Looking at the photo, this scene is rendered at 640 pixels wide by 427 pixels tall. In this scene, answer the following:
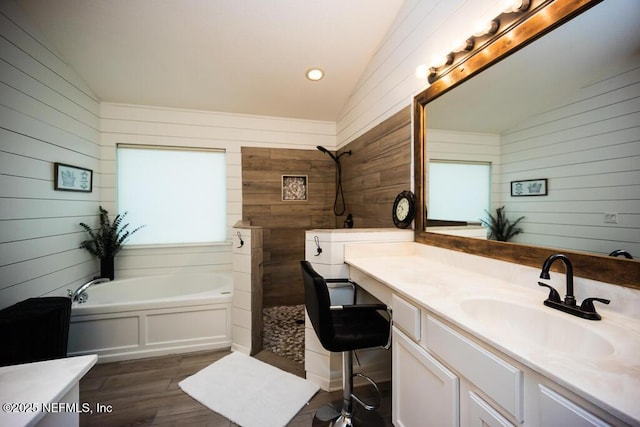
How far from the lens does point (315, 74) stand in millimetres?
2678

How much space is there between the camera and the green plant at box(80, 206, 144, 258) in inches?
105

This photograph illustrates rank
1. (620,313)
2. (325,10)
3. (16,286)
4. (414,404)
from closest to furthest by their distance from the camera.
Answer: (620,313) → (414,404) → (16,286) → (325,10)

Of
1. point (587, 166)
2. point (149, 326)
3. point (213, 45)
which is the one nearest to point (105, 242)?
point (149, 326)

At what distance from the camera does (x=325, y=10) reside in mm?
2068

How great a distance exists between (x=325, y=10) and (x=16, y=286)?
3.11 m

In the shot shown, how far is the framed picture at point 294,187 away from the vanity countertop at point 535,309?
1.82 m

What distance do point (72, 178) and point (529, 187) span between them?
352cm

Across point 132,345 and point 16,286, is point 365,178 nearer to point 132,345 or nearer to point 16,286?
point 132,345

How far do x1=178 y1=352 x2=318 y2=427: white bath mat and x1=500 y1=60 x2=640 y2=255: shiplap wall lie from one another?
1.65m

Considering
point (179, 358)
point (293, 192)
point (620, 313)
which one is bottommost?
point (179, 358)

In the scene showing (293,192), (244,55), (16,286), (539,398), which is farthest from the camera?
(293,192)

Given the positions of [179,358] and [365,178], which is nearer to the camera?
[179,358]

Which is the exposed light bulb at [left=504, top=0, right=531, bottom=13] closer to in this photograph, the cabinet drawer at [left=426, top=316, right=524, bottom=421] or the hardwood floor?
the cabinet drawer at [left=426, top=316, right=524, bottom=421]

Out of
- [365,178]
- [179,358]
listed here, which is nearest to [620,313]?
[365,178]
